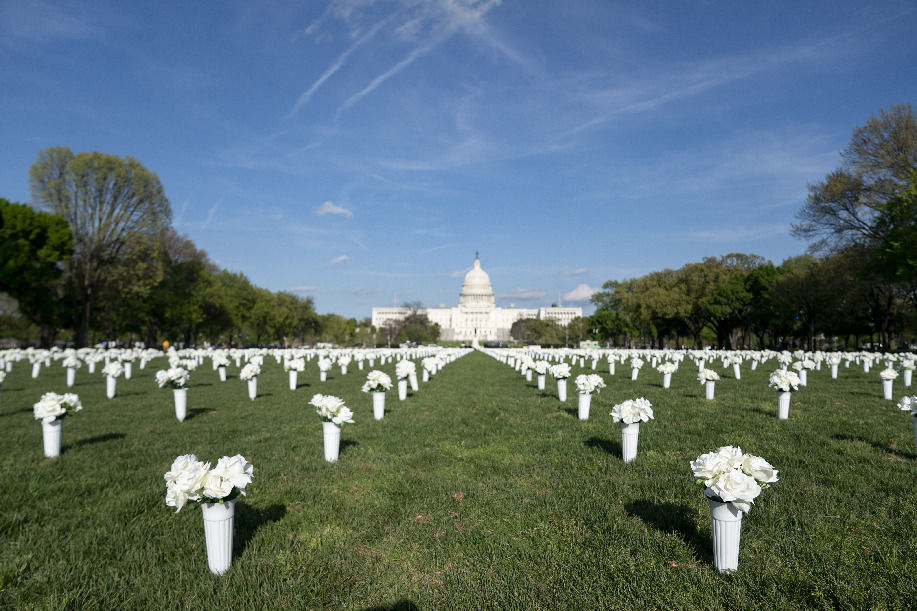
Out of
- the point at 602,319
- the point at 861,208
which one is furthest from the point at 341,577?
the point at 602,319

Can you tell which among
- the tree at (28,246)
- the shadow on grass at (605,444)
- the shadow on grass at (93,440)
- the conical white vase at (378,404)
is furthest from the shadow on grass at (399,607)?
the tree at (28,246)

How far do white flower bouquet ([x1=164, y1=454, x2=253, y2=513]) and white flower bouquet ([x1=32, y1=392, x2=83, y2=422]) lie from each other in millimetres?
6588

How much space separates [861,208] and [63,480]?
43.5m

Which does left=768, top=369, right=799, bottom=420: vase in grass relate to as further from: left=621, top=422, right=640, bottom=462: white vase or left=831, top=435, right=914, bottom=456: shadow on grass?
left=621, top=422, right=640, bottom=462: white vase

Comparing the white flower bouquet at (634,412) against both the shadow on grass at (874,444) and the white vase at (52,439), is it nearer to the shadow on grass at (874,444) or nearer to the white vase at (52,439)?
the shadow on grass at (874,444)

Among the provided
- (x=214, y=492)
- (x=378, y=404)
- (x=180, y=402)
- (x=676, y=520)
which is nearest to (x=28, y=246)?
(x=180, y=402)

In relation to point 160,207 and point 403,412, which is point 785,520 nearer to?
point 403,412

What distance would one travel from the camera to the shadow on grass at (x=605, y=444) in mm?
8875

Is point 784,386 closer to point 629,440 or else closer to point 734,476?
point 629,440

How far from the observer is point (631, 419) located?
25.7 ft

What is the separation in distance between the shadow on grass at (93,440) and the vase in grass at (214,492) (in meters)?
7.38

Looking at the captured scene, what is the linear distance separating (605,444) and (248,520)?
245 inches

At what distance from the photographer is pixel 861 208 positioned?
113 feet

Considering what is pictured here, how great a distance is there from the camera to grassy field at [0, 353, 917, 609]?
13.8 ft
